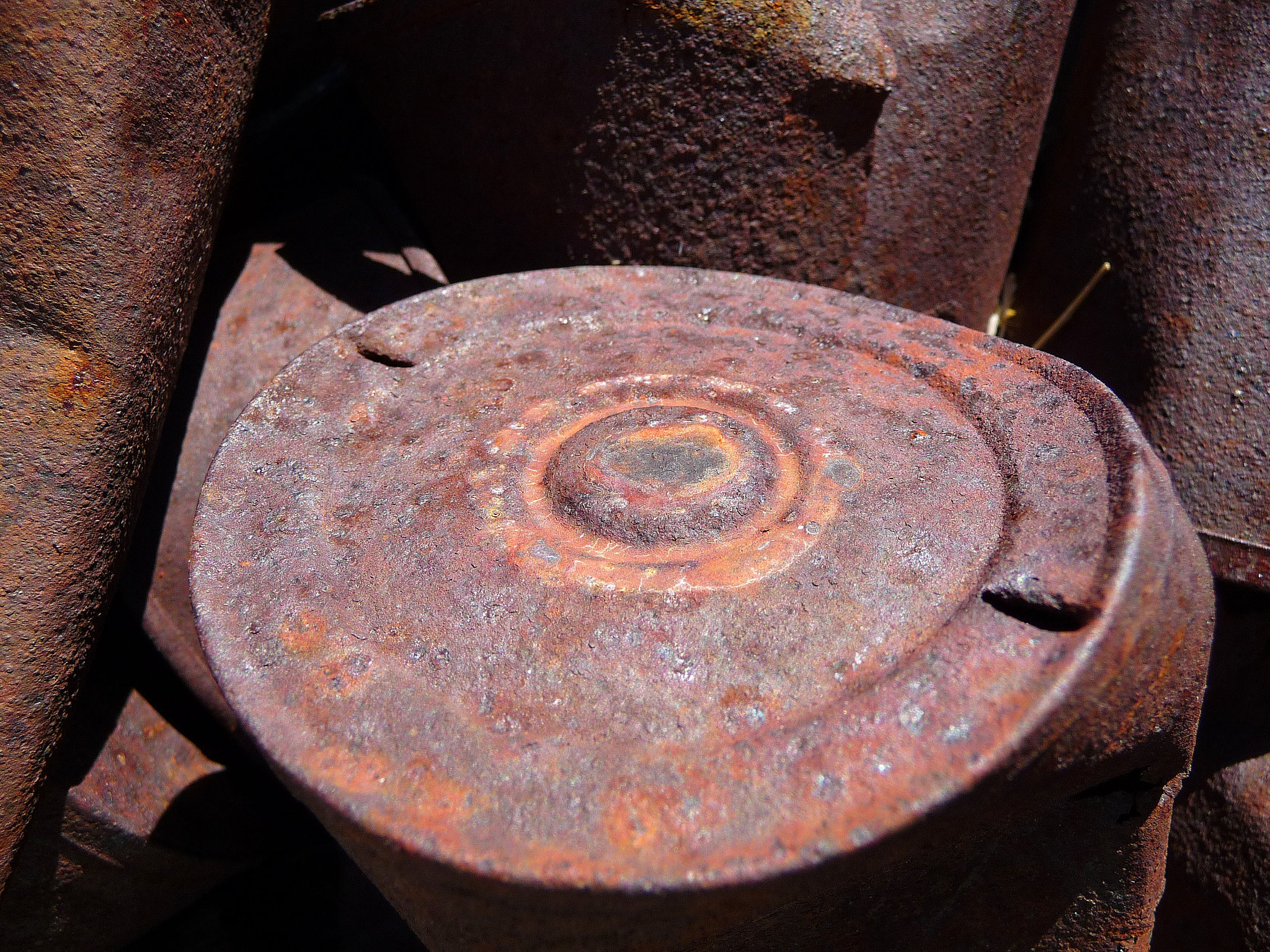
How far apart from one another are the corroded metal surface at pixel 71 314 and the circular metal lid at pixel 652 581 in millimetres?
188

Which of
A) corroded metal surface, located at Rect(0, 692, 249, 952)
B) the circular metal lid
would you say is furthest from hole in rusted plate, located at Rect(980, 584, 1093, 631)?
corroded metal surface, located at Rect(0, 692, 249, 952)

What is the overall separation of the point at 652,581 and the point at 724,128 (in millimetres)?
983

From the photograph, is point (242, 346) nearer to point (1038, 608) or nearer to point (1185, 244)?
point (1038, 608)

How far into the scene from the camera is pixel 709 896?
0.73m

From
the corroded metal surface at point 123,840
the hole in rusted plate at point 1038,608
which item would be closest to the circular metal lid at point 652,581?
the hole in rusted plate at point 1038,608

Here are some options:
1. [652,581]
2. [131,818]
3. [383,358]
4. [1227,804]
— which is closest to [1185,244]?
[1227,804]

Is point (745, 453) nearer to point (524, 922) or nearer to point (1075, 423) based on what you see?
point (1075, 423)

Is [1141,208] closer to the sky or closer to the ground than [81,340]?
closer to the sky

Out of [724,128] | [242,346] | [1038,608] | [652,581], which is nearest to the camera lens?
[1038,608]

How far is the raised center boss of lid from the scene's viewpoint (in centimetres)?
106

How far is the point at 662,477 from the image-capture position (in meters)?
1.11

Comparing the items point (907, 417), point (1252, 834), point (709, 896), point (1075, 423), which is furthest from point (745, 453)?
point (1252, 834)

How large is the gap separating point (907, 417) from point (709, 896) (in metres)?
0.71

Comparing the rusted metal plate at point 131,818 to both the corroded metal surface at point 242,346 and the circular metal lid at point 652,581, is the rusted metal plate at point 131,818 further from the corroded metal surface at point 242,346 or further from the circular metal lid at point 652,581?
the circular metal lid at point 652,581
